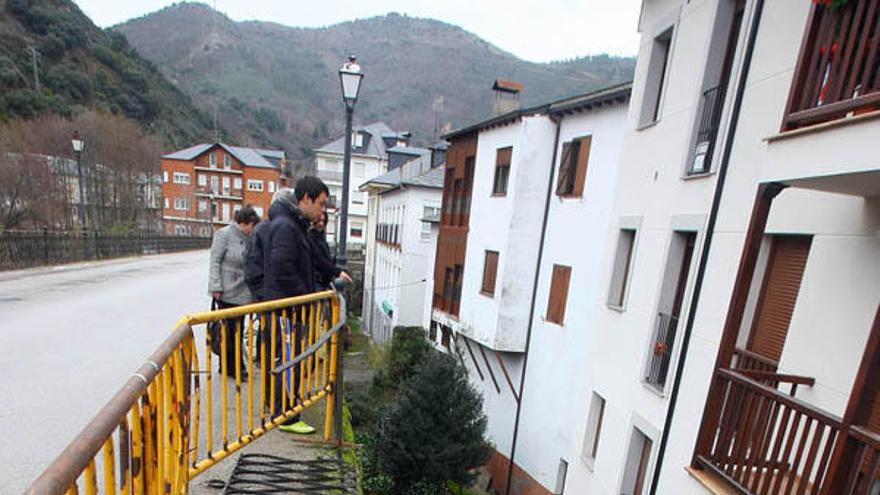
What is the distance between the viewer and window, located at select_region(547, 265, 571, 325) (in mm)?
11104

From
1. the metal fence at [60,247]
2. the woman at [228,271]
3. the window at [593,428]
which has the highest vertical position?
the woman at [228,271]

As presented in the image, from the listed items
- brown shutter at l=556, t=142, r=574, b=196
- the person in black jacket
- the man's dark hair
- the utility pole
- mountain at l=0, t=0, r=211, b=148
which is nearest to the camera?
the man's dark hair

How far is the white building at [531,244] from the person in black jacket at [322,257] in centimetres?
752

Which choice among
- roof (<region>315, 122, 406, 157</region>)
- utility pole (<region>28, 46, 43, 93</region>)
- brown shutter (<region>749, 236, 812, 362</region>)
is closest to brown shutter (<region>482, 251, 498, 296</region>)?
brown shutter (<region>749, 236, 812, 362</region>)

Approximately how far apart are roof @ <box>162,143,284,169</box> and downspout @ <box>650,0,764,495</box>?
179ft

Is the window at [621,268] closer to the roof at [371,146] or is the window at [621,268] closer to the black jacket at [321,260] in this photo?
the black jacket at [321,260]

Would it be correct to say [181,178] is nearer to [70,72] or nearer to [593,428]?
[70,72]

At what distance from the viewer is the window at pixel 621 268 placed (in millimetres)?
7711

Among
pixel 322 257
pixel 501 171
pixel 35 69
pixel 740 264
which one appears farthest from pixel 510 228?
pixel 35 69

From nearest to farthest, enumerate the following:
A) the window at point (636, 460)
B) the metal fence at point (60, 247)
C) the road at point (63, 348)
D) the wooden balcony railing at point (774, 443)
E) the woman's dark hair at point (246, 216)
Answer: the wooden balcony railing at point (774, 443) → the road at point (63, 348) → the woman's dark hair at point (246, 216) → the window at point (636, 460) → the metal fence at point (60, 247)

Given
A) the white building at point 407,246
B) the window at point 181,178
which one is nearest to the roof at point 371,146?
the window at point 181,178

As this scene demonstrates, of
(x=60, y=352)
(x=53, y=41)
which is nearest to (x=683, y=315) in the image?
(x=60, y=352)

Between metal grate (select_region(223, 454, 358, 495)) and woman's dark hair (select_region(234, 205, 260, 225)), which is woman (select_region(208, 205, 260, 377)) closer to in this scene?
woman's dark hair (select_region(234, 205, 260, 225))

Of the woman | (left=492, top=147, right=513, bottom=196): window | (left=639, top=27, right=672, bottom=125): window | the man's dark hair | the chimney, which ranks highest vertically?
the chimney
